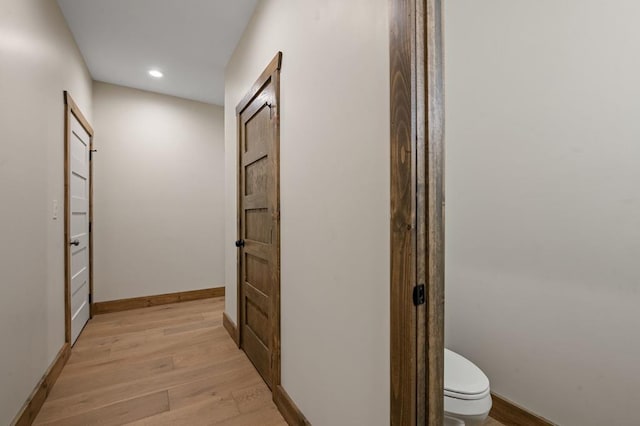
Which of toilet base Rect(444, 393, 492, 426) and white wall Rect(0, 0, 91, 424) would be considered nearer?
toilet base Rect(444, 393, 492, 426)

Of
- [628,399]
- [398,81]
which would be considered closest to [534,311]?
[628,399]

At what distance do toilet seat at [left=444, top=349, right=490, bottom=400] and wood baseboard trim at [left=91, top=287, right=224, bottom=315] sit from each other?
3.27m

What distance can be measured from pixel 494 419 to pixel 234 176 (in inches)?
98.8

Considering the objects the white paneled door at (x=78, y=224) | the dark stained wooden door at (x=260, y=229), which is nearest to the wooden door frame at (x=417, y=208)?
the dark stained wooden door at (x=260, y=229)

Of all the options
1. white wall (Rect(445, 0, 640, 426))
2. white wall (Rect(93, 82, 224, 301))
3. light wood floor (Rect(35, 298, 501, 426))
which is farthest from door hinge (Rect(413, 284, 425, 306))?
white wall (Rect(93, 82, 224, 301))

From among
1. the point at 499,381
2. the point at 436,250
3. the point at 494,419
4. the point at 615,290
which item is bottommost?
the point at 494,419

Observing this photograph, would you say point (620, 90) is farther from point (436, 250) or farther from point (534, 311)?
point (436, 250)

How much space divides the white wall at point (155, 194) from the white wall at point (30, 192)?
119 cm

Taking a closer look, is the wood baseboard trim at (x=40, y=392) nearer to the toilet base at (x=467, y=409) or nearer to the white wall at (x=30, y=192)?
the white wall at (x=30, y=192)

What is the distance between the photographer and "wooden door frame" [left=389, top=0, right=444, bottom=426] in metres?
0.86

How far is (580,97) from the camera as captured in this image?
1405mm

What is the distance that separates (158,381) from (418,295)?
6.56 feet

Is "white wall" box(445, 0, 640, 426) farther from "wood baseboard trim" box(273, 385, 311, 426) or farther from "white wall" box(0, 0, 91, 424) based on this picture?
"white wall" box(0, 0, 91, 424)

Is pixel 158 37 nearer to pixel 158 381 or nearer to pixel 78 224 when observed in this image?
pixel 78 224
